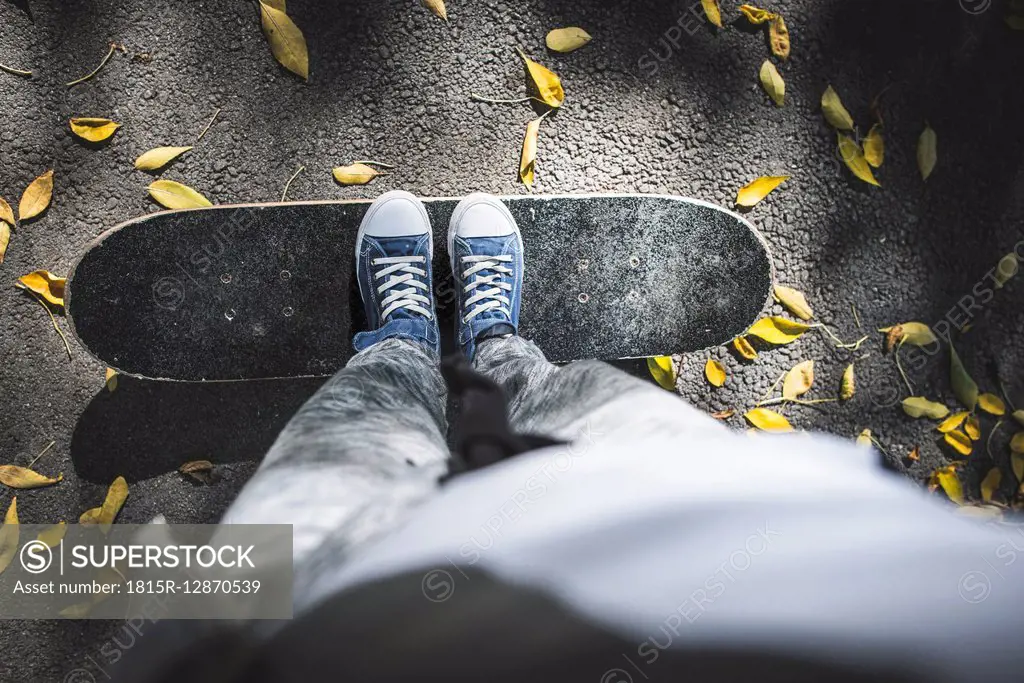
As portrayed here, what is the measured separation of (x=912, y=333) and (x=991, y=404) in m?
0.25

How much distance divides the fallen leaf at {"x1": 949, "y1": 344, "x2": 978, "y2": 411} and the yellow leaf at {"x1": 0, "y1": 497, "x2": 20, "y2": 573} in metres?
2.08

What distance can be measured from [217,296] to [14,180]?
50cm

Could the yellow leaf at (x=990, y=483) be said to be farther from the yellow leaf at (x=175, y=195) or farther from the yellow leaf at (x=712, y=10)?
the yellow leaf at (x=175, y=195)

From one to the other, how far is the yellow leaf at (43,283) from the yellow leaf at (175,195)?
269 millimetres

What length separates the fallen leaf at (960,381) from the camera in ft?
4.49

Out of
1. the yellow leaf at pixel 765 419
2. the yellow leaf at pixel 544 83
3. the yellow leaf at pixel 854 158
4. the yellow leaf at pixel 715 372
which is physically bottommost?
the yellow leaf at pixel 765 419

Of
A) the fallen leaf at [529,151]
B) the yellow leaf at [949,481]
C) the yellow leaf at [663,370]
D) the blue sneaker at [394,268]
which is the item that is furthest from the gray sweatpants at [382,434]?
the yellow leaf at [949,481]

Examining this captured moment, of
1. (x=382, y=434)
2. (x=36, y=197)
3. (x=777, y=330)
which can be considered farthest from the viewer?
(x=777, y=330)

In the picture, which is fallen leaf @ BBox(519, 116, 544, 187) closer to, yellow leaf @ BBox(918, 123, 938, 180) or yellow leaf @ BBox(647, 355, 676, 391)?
yellow leaf @ BBox(647, 355, 676, 391)

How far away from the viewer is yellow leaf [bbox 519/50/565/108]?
1.29 m

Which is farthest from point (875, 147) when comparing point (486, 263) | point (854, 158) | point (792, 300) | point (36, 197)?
point (36, 197)

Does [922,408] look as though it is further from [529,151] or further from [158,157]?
[158,157]

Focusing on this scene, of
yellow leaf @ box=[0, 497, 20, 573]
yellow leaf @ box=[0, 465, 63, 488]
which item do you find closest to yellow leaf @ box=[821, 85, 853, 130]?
yellow leaf @ box=[0, 465, 63, 488]

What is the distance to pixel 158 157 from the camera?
1262 mm
